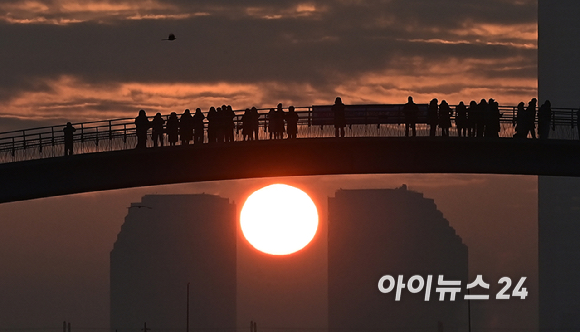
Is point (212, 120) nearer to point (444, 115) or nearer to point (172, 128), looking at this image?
point (172, 128)

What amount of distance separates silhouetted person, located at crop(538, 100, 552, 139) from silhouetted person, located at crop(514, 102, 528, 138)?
0.85 meters

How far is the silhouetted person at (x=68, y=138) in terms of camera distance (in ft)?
178

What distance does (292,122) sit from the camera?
54.5 meters

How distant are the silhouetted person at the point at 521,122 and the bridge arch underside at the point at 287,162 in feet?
6.24

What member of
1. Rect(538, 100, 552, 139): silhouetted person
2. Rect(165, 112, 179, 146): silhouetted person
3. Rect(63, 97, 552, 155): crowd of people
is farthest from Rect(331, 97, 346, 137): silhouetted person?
Rect(538, 100, 552, 139): silhouetted person

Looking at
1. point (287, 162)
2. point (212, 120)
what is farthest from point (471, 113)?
point (212, 120)

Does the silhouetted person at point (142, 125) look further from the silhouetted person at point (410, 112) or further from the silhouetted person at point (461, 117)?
the silhouetted person at point (461, 117)

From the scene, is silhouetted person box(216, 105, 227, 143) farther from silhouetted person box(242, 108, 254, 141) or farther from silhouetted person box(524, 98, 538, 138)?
silhouetted person box(524, 98, 538, 138)

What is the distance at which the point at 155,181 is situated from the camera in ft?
190

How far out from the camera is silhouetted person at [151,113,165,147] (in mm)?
53938

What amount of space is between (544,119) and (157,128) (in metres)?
16.8

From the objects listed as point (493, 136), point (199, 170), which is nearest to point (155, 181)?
point (199, 170)

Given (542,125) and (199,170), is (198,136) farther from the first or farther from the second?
(542,125)

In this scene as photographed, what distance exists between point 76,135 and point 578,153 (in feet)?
75.3
